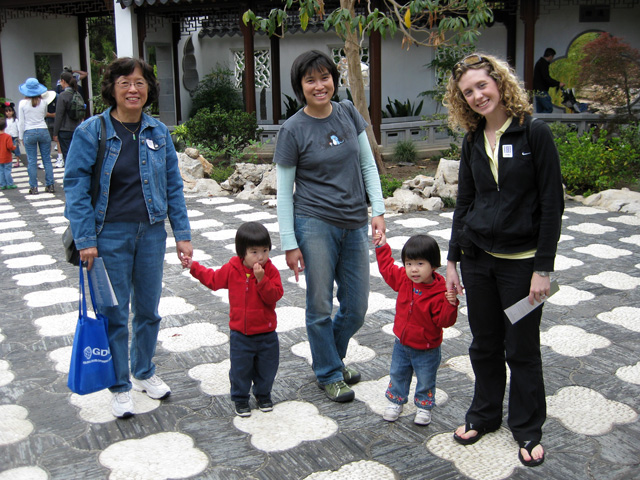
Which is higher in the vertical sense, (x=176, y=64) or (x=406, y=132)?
(x=176, y=64)

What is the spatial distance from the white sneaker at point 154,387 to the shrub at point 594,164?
637cm

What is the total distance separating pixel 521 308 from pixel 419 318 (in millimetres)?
458

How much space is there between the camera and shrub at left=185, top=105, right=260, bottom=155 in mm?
10750

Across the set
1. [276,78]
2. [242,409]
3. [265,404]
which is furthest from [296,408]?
[276,78]

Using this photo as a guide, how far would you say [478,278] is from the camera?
A: 2.63 metres

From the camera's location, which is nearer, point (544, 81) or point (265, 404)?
point (265, 404)

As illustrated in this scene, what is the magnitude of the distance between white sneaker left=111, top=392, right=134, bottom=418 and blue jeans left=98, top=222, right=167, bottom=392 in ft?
0.09

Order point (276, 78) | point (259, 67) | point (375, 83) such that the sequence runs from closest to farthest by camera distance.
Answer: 1. point (375, 83)
2. point (276, 78)
3. point (259, 67)

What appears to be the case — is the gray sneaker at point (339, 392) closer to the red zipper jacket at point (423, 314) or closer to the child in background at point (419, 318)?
the child in background at point (419, 318)

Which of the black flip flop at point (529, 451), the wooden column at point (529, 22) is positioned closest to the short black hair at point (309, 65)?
the black flip flop at point (529, 451)

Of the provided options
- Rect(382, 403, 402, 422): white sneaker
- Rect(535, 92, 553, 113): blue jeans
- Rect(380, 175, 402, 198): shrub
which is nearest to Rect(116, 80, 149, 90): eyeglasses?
Rect(382, 403, 402, 422): white sneaker

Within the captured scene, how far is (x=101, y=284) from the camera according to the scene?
2.91 m

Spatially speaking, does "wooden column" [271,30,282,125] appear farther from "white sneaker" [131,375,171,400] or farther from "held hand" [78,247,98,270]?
"held hand" [78,247,98,270]

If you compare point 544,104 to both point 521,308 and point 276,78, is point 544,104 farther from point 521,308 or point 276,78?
point 521,308
